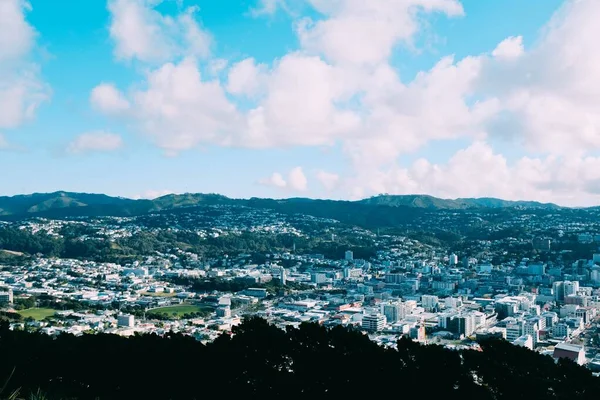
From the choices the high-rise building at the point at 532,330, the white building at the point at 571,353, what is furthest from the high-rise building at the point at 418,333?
the white building at the point at 571,353

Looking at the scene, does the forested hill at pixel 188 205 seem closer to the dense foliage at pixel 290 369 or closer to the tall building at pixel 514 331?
the tall building at pixel 514 331

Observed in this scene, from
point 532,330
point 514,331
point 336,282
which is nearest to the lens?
point 532,330

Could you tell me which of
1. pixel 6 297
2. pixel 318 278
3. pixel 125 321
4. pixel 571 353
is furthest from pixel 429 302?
pixel 6 297

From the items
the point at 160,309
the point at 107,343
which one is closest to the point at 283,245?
the point at 160,309

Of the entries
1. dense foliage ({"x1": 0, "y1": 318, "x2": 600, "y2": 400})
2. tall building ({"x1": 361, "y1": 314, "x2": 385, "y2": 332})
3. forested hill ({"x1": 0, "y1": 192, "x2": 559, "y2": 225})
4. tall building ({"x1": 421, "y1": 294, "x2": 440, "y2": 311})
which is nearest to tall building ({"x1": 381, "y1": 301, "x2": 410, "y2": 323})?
tall building ({"x1": 361, "y1": 314, "x2": 385, "y2": 332})

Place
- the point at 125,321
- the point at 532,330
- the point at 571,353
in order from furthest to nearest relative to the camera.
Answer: the point at 532,330, the point at 125,321, the point at 571,353

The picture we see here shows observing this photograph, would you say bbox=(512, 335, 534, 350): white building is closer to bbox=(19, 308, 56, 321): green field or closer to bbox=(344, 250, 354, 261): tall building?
bbox=(19, 308, 56, 321): green field

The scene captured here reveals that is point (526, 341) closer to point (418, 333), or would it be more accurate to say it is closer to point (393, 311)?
point (418, 333)
